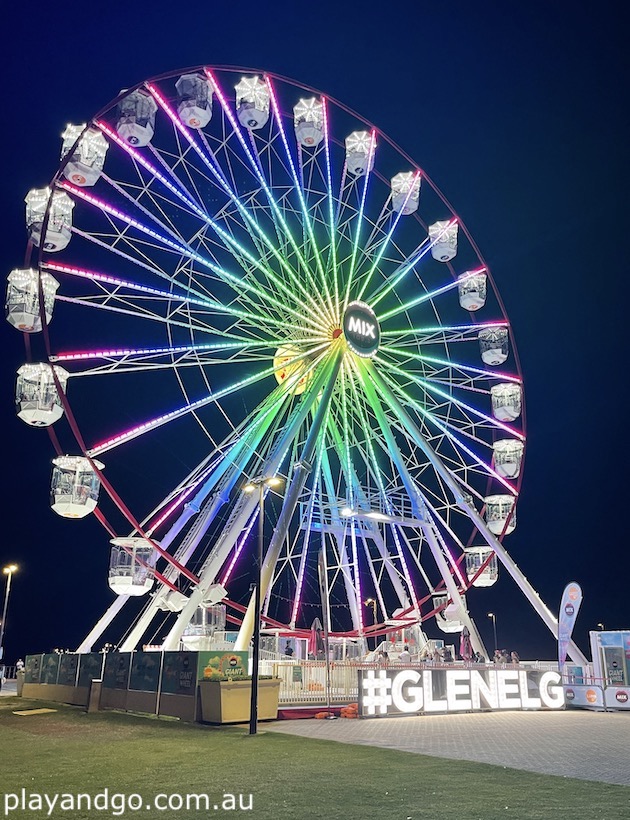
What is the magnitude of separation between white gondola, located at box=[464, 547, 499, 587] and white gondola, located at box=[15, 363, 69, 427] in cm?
1593

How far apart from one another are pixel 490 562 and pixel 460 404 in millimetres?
6114

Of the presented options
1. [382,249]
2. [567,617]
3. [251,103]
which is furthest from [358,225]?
[567,617]

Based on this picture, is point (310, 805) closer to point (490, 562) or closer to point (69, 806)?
point (69, 806)

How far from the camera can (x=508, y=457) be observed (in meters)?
25.5

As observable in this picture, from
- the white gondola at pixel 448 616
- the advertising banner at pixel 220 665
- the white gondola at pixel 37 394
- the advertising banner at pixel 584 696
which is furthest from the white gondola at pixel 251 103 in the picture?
Answer: the advertising banner at pixel 584 696

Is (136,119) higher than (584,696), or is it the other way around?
(136,119)

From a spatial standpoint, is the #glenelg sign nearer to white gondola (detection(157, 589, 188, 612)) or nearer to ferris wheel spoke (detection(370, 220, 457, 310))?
white gondola (detection(157, 589, 188, 612))

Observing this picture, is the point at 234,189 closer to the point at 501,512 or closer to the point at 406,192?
the point at 406,192

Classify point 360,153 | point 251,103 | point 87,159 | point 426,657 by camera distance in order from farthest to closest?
point 426,657, point 360,153, point 251,103, point 87,159

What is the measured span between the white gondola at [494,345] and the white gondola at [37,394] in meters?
14.6

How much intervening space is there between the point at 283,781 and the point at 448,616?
18589 millimetres

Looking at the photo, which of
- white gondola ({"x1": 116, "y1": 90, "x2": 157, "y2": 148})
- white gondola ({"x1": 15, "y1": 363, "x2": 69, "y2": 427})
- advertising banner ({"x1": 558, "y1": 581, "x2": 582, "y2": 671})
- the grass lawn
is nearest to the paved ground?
the grass lawn

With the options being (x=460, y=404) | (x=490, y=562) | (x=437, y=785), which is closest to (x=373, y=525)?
(x=490, y=562)

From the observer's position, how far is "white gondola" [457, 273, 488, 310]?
25859 millimetres
